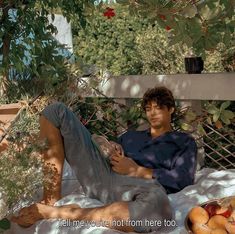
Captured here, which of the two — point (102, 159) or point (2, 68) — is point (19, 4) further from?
point (102, 159)

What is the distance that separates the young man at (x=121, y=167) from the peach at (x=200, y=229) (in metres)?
0.32

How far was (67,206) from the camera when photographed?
2.45 meters

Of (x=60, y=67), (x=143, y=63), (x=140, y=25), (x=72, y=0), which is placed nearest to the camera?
(x=72, y=0)

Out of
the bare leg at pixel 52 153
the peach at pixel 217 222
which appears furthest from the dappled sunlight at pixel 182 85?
the peach at pixel 217 222

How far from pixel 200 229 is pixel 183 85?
1796mm

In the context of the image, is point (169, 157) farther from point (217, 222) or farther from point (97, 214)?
point (217, 222)

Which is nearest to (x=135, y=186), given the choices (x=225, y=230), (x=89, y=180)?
(x=89, y=180)

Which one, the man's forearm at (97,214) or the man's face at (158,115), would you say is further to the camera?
the man's face at (158,115)

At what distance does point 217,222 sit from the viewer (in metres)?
1.94

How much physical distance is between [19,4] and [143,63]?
360 cm

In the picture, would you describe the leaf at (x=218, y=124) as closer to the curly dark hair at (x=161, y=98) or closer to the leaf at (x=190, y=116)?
the leaf at (x=190, y=116)

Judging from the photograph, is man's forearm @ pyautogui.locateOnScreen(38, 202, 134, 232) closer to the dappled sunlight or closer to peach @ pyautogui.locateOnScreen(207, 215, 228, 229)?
peach @ pyautogui.locateOnScreen(207, 215, 228, 229)

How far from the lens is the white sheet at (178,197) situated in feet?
7.63

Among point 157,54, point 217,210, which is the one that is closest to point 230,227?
point 217,210
